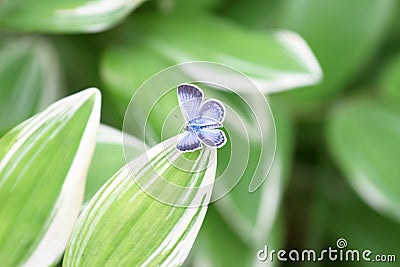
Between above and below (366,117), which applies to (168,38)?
above

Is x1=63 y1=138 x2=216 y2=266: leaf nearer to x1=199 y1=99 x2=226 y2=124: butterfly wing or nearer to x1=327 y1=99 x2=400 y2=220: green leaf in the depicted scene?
x1=199 y1=99 x2=226 y2=124: butterfly wing

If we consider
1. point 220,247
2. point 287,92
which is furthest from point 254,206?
point 287,92

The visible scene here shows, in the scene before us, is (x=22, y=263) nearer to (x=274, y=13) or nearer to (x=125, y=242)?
(x=125, y=242)

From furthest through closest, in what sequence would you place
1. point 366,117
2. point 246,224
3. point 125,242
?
point 366,117 < point 246,224 < point 125,242

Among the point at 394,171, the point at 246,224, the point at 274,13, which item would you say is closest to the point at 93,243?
the point at 246,224

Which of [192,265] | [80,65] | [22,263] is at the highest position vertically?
[80,65]

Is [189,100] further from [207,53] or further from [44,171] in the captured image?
[207,53]

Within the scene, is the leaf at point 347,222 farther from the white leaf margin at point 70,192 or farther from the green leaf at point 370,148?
the white leaf margin at point 70,192

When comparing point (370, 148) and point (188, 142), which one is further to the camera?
point (370, 148)

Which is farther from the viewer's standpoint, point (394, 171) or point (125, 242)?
point (394, 171)
